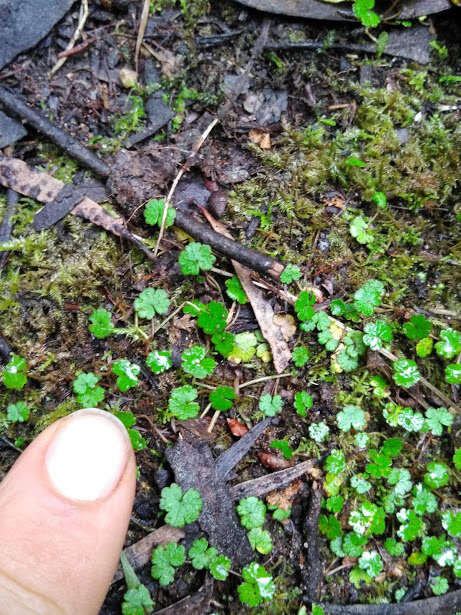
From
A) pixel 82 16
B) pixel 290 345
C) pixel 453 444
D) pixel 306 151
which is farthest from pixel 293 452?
pixel 82 16

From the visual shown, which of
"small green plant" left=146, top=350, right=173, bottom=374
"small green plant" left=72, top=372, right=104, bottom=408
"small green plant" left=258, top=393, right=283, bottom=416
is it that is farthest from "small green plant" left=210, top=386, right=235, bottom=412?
"small green plant" left=72, top=372, right=104, bottom=408

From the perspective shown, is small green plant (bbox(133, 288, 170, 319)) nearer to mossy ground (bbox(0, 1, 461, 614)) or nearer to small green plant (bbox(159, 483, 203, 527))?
mossy ground (bbox(0, 1, 461, 614))

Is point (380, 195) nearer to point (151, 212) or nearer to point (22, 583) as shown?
point (151, 212)

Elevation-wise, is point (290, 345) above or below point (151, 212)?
below

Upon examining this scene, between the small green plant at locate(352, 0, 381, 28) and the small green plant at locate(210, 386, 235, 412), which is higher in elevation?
the small green plant at locate(352, 0, 381, 28)

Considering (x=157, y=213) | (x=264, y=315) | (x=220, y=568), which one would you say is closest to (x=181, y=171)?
(x=157, y=213)

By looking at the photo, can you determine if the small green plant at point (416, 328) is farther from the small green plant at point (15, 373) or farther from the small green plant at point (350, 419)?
the small green plant at point (15, 373)
